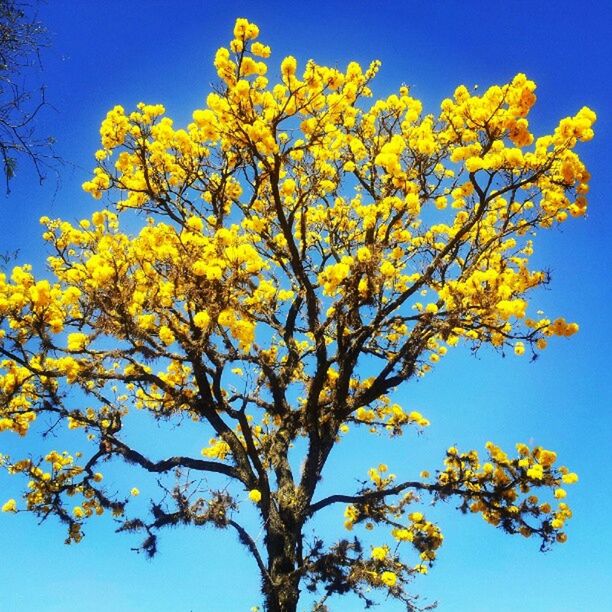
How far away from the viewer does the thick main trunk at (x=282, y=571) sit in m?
8.23

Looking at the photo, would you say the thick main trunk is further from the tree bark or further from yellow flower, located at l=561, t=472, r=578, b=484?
yellow flower, located at l=561, t=472, r=578, b=484

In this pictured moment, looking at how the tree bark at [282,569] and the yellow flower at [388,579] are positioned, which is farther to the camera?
the yellow flower at [388,579]

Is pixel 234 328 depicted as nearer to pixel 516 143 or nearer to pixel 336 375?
pixel 336 375

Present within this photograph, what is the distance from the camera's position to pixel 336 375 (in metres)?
10.9

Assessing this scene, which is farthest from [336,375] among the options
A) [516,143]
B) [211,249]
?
[516,143]

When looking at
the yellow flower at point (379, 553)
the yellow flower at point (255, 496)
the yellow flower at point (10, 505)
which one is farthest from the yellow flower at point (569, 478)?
the yellow flower at point (10, 505)

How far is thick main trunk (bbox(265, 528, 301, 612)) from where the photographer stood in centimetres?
823

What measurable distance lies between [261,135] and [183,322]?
3298 millimetres

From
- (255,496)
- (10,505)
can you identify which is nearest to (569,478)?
(255,496)

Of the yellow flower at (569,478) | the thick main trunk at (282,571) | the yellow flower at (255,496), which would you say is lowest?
the thick main trunk at (282,571)

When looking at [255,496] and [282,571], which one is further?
[255,496]

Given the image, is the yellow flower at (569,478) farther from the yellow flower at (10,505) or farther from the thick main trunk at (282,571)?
the yellow flower at (10,505)

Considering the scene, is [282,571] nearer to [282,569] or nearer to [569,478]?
[282,569]

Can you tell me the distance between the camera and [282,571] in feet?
27.9
